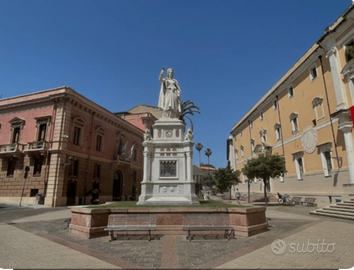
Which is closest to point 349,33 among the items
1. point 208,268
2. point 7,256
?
point 208,268

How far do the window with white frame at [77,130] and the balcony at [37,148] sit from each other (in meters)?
2.82

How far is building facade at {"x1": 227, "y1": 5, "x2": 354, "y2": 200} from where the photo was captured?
687 inches

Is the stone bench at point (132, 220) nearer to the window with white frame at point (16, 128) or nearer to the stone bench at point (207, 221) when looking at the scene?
the stone bench at point (207, 221)

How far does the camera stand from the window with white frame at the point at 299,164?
23505mm

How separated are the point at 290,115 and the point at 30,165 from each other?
1098 inches

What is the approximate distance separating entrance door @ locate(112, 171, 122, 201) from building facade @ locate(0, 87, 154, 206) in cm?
203

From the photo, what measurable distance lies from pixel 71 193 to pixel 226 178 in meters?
20.5

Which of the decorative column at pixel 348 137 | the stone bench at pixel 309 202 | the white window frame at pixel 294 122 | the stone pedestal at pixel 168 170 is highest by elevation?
the white window frame at pixel 294 122

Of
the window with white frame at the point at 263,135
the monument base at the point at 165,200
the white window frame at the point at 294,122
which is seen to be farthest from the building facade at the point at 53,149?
the white window frame at the point at 294,122

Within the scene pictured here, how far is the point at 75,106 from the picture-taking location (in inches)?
956

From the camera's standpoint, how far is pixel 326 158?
2003cm

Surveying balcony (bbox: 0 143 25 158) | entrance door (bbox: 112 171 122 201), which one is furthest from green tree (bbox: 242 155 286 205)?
balcony (bbox: 0 143 25 158)

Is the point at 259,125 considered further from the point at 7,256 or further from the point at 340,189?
the point at 7,256

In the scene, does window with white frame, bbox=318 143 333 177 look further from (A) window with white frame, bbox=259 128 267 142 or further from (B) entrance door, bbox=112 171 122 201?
(B) entrance door, bbox=112 171 122 201
